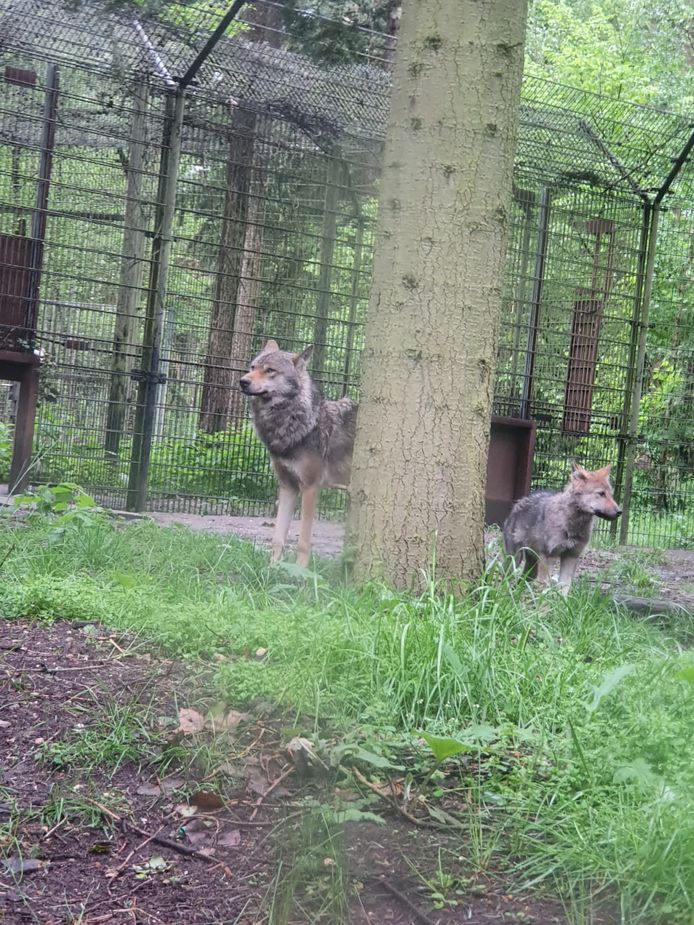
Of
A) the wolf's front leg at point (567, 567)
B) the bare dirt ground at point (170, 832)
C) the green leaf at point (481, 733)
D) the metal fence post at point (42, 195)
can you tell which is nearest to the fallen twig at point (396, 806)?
the bare dirt ground at point (170, 832)

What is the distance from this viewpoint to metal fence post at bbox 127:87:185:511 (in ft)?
Answer: 30.5

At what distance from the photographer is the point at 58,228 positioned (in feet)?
34.5

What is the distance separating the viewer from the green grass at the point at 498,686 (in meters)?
2.58

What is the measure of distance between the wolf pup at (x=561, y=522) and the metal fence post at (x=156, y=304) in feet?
11.1

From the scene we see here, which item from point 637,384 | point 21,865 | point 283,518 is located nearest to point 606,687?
point 21,865

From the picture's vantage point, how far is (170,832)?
2857 millimetres

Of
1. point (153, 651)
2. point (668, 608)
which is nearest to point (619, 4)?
point (668, 608)

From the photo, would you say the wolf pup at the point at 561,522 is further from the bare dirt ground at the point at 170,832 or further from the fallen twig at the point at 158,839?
the fallen twig at the point at 158,839

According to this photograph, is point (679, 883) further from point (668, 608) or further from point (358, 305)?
point (358, 305)

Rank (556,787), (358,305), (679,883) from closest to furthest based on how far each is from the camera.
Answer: (679,883), (556,787), (358,305)

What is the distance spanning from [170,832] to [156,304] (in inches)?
286

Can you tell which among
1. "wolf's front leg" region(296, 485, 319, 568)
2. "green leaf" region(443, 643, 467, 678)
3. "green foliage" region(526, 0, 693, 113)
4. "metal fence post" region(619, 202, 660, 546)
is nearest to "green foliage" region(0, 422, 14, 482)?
"wolf's front leg" region(296, 485, 319, 568)

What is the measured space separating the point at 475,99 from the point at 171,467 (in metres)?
5.78

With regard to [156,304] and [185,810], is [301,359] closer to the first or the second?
[156,304]
